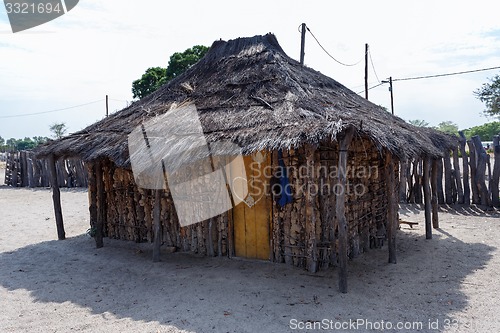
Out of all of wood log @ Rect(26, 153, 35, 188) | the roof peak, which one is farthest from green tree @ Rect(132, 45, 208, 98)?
the roof peak

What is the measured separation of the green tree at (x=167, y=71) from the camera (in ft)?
64.8

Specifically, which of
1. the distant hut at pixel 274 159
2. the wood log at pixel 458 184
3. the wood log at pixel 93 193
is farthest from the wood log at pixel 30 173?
the wood log at pixel 458 184

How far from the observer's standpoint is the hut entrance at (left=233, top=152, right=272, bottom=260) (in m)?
6.28

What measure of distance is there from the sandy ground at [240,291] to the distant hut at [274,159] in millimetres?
370

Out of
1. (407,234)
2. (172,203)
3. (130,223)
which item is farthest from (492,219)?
(130,223)

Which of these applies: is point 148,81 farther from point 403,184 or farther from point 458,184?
point 458,184

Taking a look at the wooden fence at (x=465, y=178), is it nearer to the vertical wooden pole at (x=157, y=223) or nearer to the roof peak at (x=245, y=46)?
the roof peak at (x=245, y=46)

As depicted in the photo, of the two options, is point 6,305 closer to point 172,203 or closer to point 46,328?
point 46,328

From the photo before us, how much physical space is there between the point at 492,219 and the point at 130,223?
783 cm

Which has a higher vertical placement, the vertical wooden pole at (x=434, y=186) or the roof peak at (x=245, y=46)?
the roof peak at (x=245, y=46)

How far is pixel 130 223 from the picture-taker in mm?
7867

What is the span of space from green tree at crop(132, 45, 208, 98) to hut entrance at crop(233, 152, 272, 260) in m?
14.1

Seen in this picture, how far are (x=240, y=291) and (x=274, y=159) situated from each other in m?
2.01

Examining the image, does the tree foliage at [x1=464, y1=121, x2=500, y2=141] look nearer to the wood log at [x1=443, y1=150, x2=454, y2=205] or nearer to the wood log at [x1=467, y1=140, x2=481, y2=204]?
the wood log at [x1=443, y1=150, x2=454, y2=205]
